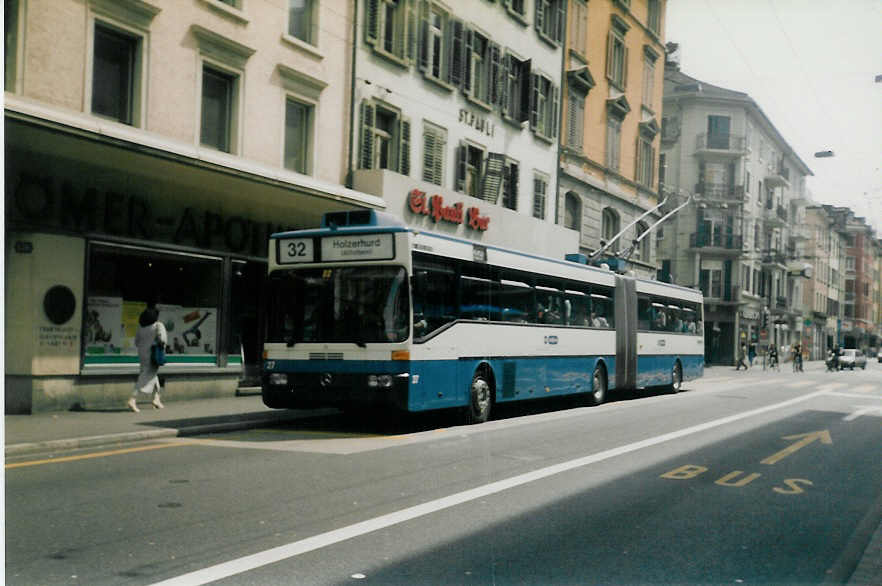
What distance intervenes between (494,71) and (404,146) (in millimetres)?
5769

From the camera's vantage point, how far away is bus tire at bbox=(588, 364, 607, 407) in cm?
1949

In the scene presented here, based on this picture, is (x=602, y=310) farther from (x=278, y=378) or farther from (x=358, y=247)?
(x=278, y=378)

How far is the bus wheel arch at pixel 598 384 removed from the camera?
768 inches

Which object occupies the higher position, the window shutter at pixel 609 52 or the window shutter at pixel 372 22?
the window shutter at pixel 609 52

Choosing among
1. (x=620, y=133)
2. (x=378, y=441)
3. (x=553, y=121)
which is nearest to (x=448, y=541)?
(x=378, y=441)

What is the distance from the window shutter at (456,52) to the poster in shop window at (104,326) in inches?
501

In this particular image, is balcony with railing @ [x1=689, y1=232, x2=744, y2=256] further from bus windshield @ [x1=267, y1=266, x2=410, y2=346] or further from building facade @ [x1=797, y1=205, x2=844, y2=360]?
bus windshield @ [x1=267, y1=266, x2=410, y2=346]

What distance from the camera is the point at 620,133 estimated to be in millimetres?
37688

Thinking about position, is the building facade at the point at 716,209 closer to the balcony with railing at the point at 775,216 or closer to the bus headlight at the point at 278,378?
the balcony with railing at the point at 775,216

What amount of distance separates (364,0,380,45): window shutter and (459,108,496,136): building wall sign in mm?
4577

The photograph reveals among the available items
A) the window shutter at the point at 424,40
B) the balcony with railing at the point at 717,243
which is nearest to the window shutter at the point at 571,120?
the window shutter at the point at 424,40

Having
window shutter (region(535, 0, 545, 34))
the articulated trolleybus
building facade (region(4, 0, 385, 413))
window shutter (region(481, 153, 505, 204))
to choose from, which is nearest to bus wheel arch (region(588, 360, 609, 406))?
the articulated trolleybus

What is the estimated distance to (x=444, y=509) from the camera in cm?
742

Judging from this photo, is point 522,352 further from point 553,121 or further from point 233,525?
point 553,121
